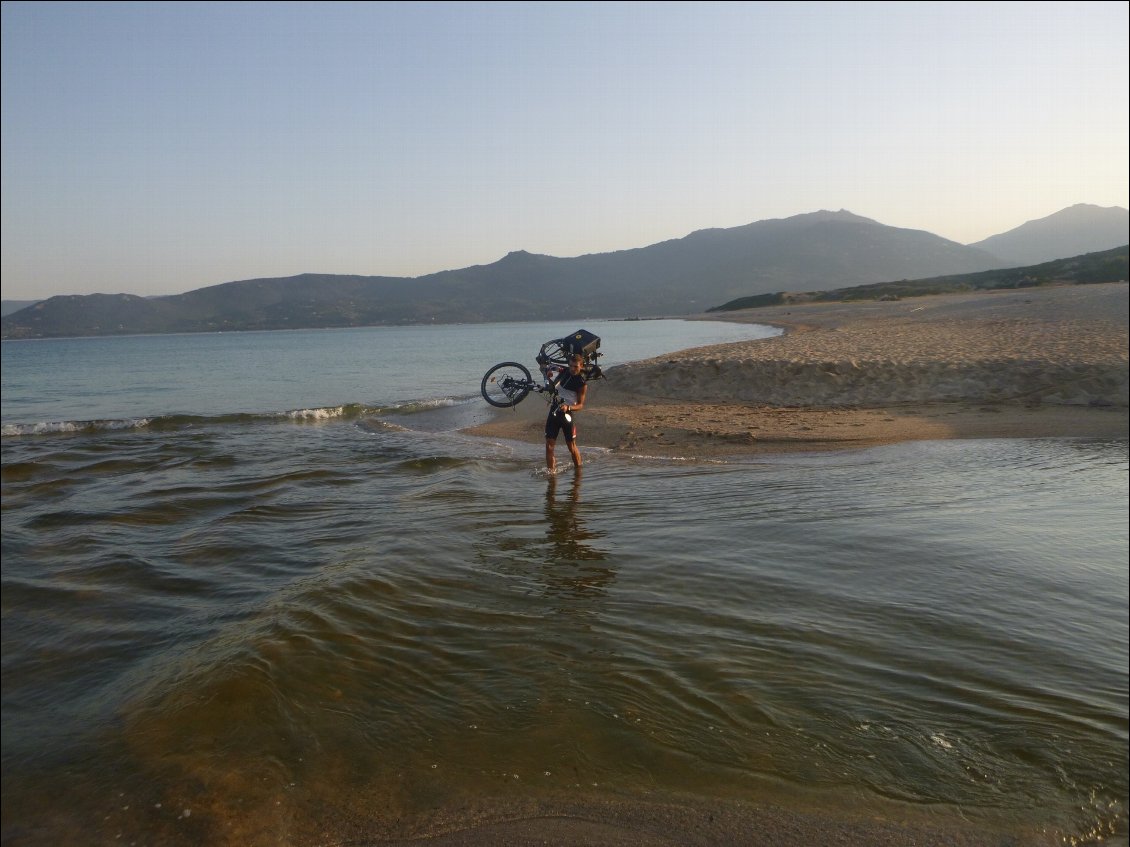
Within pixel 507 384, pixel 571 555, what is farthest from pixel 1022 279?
pixel 571 555

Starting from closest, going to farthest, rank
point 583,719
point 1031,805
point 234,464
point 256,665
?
point 1031,805, point 583,719, point 256,665, point 234,464

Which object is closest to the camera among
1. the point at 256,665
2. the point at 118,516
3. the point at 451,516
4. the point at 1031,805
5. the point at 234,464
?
the point at 1031,805

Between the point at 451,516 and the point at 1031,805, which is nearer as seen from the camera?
the point at 1031,805

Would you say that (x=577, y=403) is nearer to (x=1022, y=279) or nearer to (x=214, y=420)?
(x=214, y=420)

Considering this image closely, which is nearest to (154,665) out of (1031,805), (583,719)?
(583,719)

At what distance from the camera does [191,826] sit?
133 inches

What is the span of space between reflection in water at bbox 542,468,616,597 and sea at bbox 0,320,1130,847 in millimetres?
53

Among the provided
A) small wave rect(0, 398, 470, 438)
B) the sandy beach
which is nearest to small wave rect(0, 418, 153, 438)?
small wave rect(0, 398, 470, 438)

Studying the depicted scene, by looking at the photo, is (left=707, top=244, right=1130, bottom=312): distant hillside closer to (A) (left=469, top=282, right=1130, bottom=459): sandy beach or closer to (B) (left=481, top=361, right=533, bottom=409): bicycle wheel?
(A) (left=469, top=282, right=1130, bottom=459): sandy beach

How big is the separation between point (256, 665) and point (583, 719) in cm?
231

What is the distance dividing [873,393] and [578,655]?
44.8 feet

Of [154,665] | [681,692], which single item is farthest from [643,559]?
[154,665]

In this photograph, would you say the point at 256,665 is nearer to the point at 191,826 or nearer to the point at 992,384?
the point at 191,826

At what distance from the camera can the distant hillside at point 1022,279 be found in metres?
47.9
